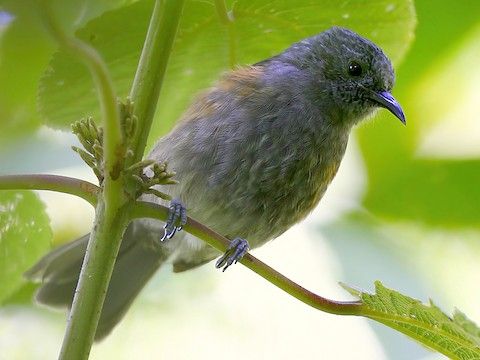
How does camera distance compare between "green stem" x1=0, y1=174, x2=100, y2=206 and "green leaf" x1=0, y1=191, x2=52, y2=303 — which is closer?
"green stem" x1=0, y1=174, x2=100, y2=206

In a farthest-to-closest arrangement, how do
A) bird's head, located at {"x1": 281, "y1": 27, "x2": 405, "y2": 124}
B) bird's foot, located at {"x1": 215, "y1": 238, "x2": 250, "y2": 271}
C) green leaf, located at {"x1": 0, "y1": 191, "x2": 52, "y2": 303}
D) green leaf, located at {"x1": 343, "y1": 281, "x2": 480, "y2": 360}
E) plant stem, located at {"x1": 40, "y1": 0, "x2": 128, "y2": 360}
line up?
bird's head, located at {"x1": 281, "y1": 27, "x2": 405, "y2": 124} < bird's foot, located at {"x1": 215, "y1": 238, "x2": 250, "y2": 271} < green leaf, located at {"x1": 0, "y1": 191, "x2": 52, "y2": 303} < green leaf, located at {"x1": 343, "y1": 281, "x2": 480, "y2": 360} < plant stem, located at {"x1": 40, "y1": 0, "x2": 128, "y2": 360}

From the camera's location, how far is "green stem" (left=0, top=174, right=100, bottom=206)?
4.79ft

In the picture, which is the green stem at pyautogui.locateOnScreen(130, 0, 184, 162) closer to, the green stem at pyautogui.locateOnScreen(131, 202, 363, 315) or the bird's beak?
the green stem at pyautogui.locateOnScreen(131, 202, 363, 315)

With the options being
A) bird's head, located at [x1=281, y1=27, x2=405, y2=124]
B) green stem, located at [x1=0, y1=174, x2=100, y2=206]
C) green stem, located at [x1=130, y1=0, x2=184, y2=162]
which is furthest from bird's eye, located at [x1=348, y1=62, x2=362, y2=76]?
green stem, located at [x1=0, y1=174, x2=100, y2=206]

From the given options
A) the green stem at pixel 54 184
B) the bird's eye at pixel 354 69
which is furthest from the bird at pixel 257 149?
the green stem at pixel 54 184

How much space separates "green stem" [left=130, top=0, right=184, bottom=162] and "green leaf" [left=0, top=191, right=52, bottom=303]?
0.50 m

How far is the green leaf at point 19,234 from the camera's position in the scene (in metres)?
1.85

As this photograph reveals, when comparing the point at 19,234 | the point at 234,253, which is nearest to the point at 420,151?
the point at 234,253

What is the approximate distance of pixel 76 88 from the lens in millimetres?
2006

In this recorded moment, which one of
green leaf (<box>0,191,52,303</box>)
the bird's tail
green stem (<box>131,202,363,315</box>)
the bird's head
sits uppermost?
the bird's head

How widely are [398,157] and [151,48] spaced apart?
1400 millimetres

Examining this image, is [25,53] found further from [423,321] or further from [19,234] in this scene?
[423,321]

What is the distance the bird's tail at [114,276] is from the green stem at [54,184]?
0.87 meters

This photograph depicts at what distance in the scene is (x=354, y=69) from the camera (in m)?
3.17
